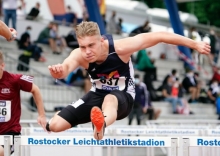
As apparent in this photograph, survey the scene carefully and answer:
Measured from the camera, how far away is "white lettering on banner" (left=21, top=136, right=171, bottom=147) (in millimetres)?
6930

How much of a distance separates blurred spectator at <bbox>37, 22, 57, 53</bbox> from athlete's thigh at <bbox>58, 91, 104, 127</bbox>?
1428cm

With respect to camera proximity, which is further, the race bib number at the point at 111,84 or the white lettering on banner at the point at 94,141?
the race bib number at the point at 111,84

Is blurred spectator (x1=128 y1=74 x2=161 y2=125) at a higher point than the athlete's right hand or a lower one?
higher

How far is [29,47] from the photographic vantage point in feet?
66.9

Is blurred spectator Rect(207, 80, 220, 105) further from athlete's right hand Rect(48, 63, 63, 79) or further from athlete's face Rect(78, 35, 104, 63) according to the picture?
athlete's right hand Rect(48, 63, 63, 79)

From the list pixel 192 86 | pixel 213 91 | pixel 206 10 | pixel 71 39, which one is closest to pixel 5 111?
pixel 71 39

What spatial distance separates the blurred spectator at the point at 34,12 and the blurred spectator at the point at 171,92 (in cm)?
523

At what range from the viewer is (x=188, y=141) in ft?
22.3

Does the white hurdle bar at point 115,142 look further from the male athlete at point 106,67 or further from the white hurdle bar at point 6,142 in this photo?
the male athlete at point 106,67

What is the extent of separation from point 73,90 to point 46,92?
106 cm

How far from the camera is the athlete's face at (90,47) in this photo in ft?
23.7

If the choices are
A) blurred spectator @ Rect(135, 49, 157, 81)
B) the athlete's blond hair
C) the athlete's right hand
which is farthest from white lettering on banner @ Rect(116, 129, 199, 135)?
blurred spectator @ Rect(135, 49, 157, 81)

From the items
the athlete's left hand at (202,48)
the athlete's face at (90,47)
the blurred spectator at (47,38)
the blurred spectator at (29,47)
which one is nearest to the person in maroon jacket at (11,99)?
the athlete's face at (90,47)

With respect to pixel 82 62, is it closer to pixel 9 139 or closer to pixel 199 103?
pixel 9 139
